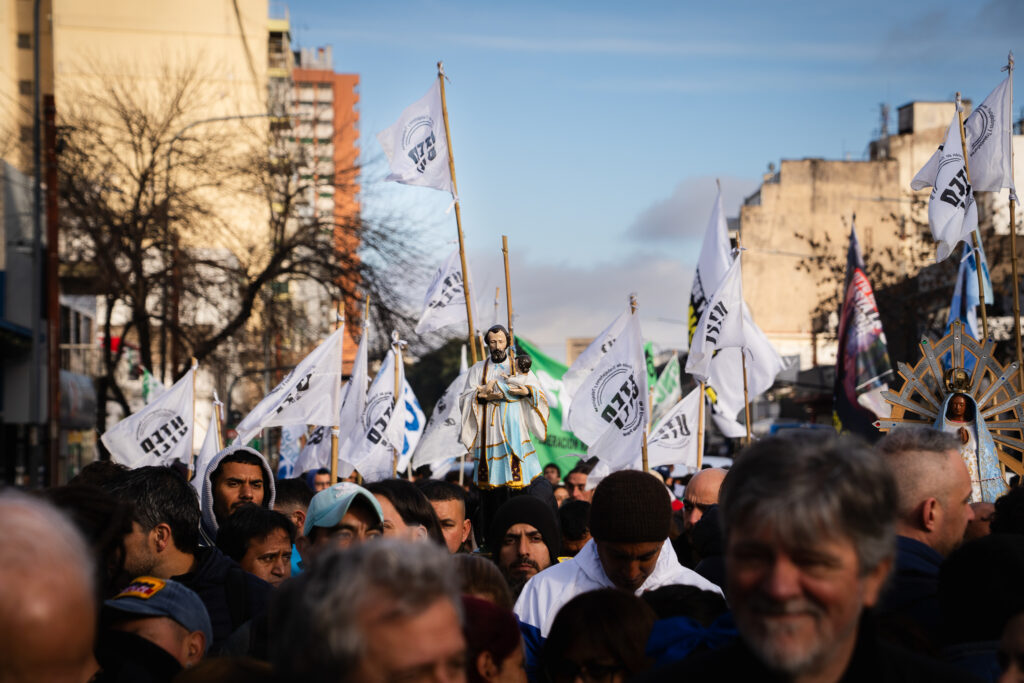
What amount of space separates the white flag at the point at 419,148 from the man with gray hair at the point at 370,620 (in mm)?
9382

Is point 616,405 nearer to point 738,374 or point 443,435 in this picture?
point 443,435

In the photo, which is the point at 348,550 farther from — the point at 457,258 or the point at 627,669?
the point at 457,258

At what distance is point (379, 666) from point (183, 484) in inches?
103

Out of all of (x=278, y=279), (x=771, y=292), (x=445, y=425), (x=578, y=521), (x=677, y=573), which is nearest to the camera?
(x=677, y=573)


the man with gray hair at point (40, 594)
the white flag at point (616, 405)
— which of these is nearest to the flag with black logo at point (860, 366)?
the white flag at point (616, 405)

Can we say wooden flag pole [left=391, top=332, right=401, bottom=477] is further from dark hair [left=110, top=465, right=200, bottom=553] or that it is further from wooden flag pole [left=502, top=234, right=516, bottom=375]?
dark hair [left=110, top=465, right=200, bottom=553]

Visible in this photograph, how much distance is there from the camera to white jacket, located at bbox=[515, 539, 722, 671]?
14.6 ft

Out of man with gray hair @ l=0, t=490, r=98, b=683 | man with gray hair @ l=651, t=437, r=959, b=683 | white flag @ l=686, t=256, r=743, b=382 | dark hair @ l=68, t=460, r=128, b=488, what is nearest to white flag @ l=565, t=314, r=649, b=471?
white flag @ l=686, t=256, r=743, b=382

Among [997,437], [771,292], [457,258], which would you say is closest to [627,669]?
[997,437]

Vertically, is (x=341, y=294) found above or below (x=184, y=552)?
above

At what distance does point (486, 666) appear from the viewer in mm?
3336

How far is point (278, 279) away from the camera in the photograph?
28.2m

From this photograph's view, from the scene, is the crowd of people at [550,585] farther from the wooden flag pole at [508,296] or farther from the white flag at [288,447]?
the white flag at [288,447]

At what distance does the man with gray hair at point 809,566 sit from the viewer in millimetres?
2412
